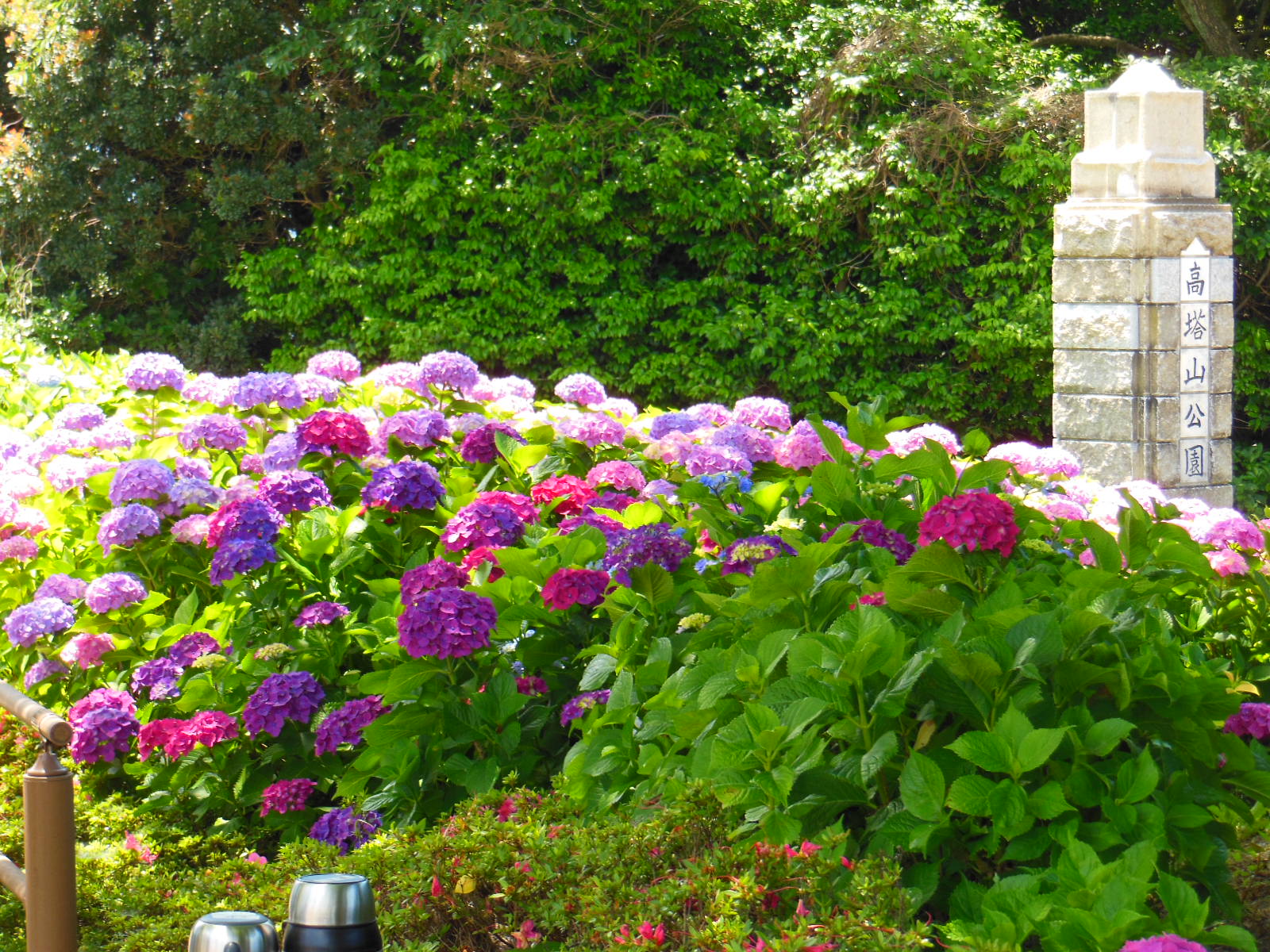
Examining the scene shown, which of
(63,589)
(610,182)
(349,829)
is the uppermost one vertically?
(610,182)

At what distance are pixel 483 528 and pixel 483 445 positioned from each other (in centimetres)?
62

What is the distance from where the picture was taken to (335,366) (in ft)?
15.3

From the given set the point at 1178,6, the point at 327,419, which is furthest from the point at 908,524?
the point at 1178,6

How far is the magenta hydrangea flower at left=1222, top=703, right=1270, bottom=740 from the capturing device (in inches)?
110

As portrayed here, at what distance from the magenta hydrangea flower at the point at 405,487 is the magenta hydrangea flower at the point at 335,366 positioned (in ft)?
4.33

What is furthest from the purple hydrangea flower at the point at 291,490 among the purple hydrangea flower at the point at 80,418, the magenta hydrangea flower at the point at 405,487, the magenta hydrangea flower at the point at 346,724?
the purple hydrangea flower at the point at 80,418

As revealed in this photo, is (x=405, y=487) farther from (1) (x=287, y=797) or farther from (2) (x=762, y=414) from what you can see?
(2) (x=762, y=414)

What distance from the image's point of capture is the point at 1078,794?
1962 mm

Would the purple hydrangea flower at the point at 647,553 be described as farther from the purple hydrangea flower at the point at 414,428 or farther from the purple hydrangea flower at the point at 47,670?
the purple hydrangea flower at the point at 47,670

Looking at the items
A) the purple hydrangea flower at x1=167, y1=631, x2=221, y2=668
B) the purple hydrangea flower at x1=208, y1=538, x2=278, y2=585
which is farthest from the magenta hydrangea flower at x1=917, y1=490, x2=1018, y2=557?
the purple hydrangea flower at x1=167, y1=631, x2=221, y2=668

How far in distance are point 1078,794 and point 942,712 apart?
229 millimetres

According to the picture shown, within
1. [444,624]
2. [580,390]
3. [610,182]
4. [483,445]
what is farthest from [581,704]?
[610,182]

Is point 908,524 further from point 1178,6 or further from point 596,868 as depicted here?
point 1178,6

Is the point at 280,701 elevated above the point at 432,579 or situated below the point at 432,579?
below
